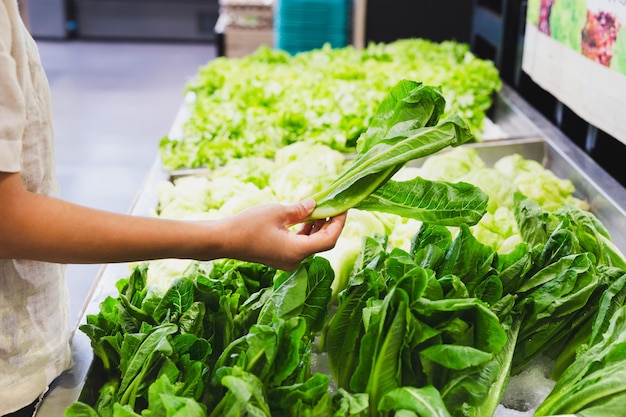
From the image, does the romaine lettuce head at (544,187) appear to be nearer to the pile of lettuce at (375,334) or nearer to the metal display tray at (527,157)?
the metal display tray at (527,157)

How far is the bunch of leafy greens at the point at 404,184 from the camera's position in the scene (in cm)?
157

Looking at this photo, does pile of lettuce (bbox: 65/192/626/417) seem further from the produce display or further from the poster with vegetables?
the poster with vegetables

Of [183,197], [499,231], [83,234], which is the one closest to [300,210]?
[83,234]

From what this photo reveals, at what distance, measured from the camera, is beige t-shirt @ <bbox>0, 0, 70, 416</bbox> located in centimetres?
142

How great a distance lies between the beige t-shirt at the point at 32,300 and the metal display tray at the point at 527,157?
53 millimetres

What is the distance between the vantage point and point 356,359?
1579 mm

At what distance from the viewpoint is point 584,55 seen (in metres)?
2.56

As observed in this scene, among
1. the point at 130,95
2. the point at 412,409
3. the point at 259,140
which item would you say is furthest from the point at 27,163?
the point at 130,95

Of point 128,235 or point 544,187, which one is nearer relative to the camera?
point 128,235

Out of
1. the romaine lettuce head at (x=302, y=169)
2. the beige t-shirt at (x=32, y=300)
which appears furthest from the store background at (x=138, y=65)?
the beige t-shirt at (x=32, y=300)

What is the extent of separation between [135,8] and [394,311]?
40.9 ft

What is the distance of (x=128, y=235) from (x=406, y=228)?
1231 mm

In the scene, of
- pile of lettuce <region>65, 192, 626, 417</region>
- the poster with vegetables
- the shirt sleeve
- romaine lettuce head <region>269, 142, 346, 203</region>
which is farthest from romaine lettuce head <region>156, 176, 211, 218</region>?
the poster with vegetables

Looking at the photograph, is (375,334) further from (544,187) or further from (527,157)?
(527,157)
